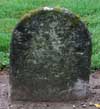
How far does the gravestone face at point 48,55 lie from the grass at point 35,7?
252cm

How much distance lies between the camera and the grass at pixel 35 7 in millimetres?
9784

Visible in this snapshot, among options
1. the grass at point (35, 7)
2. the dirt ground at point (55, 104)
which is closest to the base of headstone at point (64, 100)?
the dirt ground at point (55, 104)

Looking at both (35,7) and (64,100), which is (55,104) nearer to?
(64,100)

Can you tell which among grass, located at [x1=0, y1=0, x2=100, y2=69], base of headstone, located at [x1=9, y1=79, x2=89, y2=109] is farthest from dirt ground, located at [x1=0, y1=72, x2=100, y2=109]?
grass, located at [x1=0, y1=0, x2=100, y2=69]

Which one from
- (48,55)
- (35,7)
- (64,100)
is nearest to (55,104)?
(64,100)

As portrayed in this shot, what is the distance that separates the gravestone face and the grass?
8.27 ft

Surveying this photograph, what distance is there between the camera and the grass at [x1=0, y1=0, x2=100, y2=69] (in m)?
9.78

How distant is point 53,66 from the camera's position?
6.52 metres

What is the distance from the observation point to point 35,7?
12719 millimetres

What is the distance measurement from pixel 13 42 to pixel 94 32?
13.3ft

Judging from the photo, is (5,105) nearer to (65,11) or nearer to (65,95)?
(65,95)

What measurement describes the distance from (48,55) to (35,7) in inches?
251

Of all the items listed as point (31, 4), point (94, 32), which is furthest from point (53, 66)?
point (31, 4)

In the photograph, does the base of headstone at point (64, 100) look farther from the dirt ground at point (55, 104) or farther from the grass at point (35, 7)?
the grass at point (35, 7)
